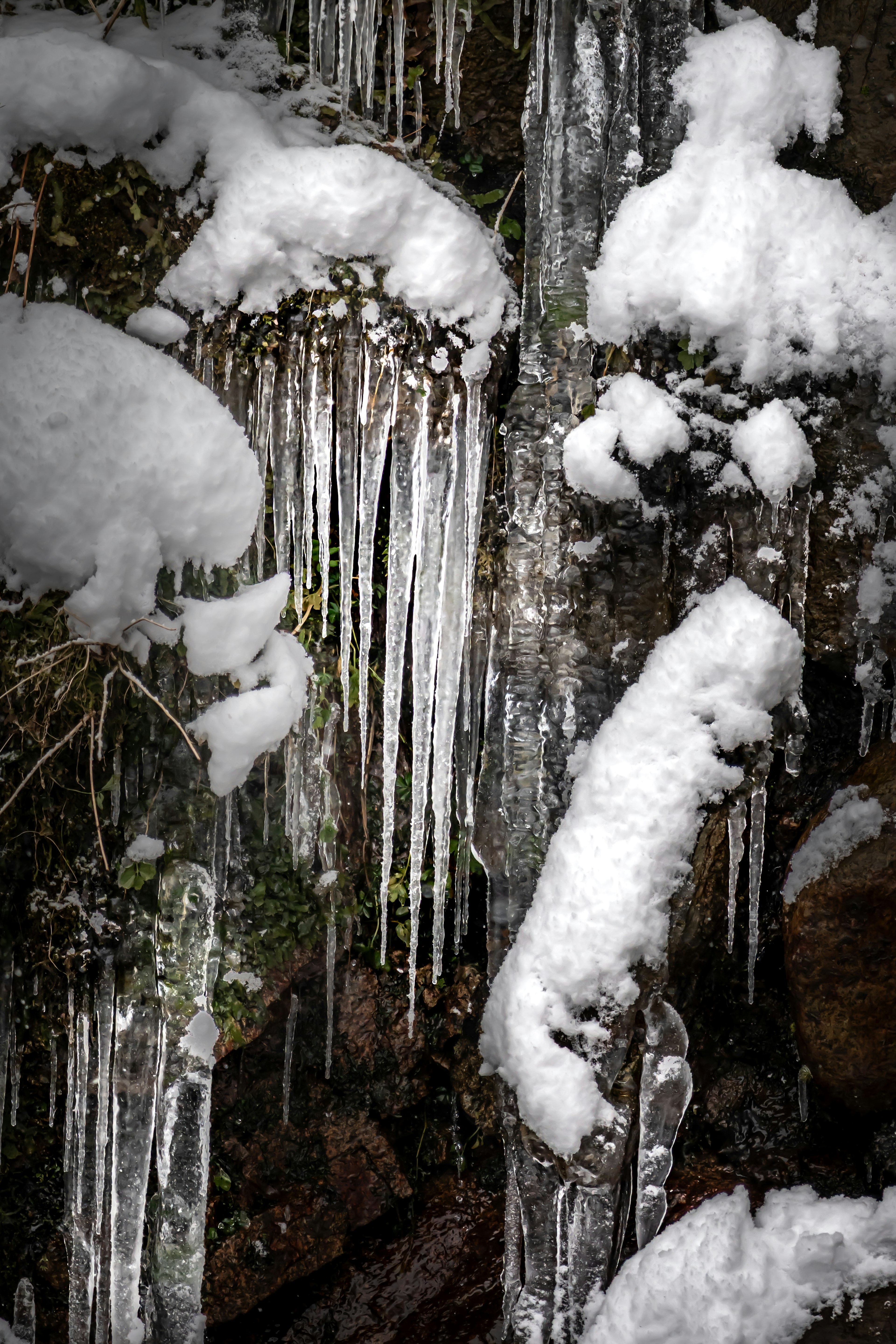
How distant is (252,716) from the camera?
3098 millimetres

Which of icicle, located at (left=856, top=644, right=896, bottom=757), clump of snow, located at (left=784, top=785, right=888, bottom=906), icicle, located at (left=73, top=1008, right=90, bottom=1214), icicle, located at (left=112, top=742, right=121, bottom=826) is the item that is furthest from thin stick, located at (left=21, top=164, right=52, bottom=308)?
clump of snow, located at (left=784, top=785, right=888, bottom=906)

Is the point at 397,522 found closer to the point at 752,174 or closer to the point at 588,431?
the point at 588,431

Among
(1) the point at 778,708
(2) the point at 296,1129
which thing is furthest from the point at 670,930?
(2) the point at 296,1129

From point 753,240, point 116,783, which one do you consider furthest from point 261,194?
point 116,783

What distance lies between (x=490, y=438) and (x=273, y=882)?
5.73 feet

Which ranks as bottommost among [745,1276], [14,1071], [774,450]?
[745,1276]

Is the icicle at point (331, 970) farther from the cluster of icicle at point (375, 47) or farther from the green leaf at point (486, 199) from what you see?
the cluster of icicle at point (375, 47)

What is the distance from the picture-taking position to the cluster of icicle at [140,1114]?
3035 millimetres

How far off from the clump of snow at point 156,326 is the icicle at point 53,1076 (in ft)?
7.37

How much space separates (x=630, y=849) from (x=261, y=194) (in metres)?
2.25

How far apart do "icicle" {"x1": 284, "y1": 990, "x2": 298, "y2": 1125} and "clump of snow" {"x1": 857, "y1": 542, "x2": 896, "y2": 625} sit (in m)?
2.43

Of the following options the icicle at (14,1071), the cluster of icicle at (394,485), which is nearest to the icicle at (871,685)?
the cluster of icicle at (394,485)

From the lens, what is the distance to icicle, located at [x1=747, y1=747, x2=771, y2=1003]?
288 centimetres

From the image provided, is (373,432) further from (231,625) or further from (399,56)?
(399,56)
